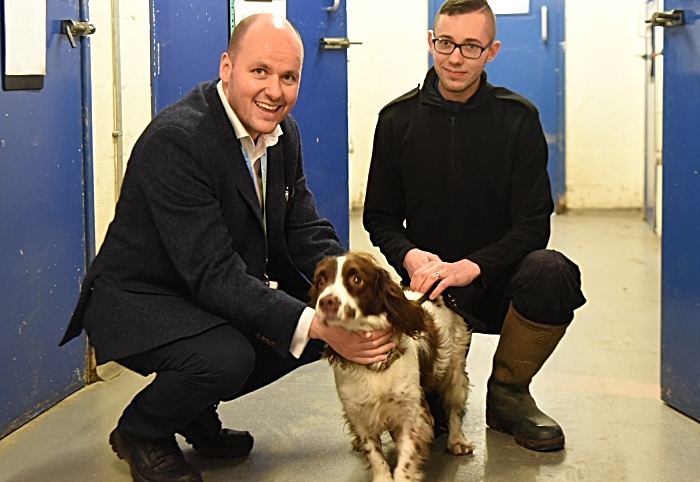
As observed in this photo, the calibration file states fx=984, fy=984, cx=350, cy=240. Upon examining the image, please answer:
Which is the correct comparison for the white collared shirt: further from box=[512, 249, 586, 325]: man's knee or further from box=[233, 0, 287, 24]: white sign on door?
box=[233, 0, 287, 24]: white sign on door

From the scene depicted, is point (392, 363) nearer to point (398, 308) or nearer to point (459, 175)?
point (398, 308)

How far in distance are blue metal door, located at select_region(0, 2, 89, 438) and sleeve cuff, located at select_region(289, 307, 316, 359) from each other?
3.33 ft

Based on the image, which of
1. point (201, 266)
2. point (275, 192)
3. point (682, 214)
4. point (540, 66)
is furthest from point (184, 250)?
point (540, 66)

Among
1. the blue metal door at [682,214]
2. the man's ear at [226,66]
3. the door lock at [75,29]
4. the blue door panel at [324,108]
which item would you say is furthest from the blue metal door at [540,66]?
the man's ear at [226,66]

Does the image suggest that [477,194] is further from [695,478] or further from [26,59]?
[26,59]

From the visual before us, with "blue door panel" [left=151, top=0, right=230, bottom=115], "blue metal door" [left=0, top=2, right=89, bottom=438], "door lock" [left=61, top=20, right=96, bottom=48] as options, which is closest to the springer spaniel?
"blue metal door" [left=0, top=2, right=89, bottom=438]

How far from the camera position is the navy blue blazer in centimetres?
226

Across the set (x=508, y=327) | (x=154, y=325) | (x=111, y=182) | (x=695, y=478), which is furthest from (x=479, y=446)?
(x=111, y=182)

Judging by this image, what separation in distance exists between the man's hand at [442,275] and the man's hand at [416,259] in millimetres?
41

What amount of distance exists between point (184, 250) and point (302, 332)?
0.33 m

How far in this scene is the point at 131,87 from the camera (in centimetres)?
363

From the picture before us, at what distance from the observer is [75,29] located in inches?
123

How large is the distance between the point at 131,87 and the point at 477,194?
1468 mm

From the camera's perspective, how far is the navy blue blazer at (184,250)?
2.26 m
